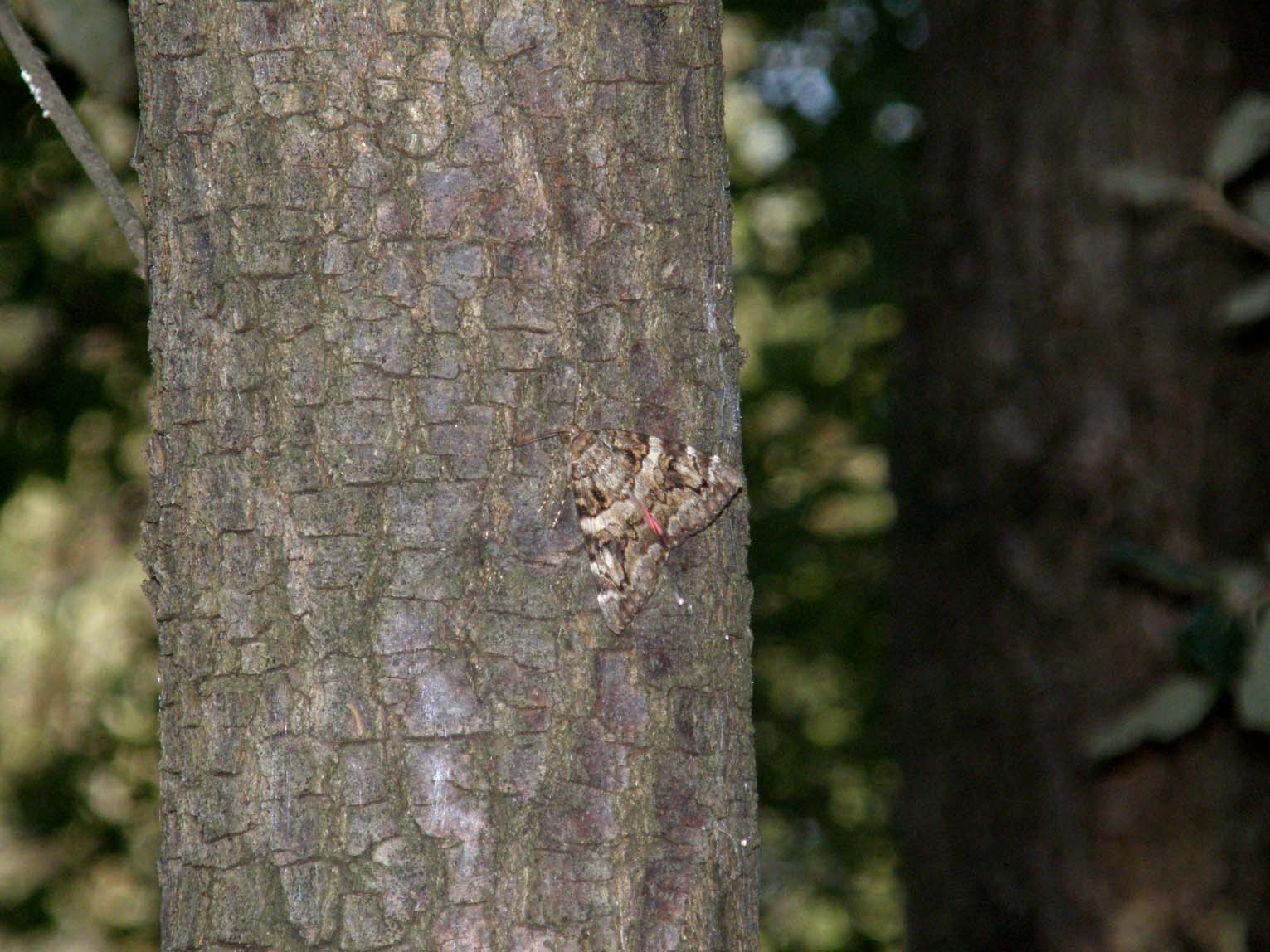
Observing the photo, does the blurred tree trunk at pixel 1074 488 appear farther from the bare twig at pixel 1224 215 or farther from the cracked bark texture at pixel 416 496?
the cracked bark texture at pixel 416 496

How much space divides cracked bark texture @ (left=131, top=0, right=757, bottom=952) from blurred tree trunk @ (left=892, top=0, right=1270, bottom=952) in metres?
2.29

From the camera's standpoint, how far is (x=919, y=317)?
3.60 meters

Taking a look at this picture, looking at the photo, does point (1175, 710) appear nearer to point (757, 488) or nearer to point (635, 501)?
point (635, 501)

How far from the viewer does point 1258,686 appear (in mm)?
1880

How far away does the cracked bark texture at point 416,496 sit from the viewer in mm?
1087

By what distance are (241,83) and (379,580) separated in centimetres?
44

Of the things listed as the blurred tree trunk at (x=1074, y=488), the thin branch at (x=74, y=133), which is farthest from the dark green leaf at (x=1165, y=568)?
the thin branch at (x=74, y=133)

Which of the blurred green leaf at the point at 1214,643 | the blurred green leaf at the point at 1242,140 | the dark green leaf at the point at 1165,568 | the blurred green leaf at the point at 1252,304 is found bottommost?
the blurred green leaf at the point at 1214,643

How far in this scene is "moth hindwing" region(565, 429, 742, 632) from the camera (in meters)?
1.12

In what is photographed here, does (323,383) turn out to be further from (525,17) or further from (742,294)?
(742,294)

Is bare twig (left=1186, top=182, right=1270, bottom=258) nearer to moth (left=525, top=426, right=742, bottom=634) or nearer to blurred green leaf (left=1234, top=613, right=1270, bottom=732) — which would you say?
blurred green leaf (left=1234, top=613, right=1270, bottom=732)

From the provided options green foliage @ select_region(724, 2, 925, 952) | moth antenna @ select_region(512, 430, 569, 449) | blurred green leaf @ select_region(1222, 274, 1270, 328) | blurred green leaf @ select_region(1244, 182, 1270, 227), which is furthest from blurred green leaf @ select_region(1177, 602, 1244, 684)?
green foliage @ select_region(724, 2, 925, 952)

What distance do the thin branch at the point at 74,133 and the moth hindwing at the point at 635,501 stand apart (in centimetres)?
55

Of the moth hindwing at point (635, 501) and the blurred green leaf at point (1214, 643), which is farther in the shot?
the blurred green leaf at point (1214, 643)
